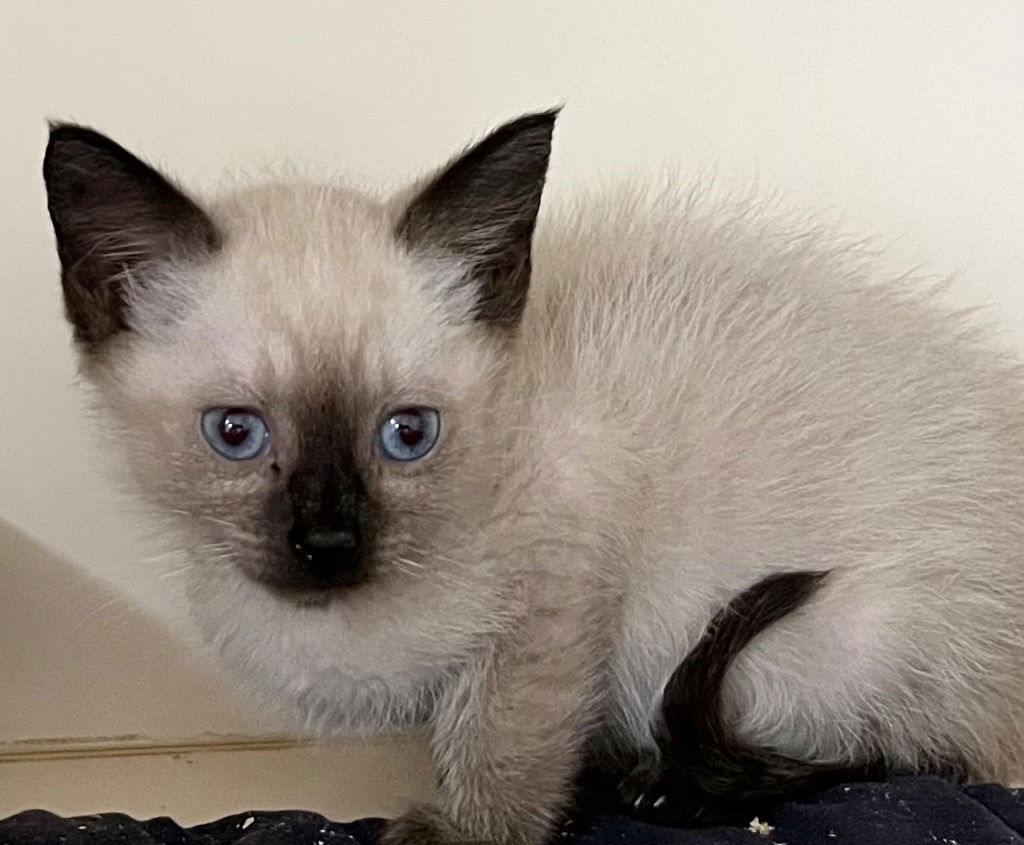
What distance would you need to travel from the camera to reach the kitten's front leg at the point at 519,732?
1055 mm

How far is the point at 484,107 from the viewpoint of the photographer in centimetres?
142

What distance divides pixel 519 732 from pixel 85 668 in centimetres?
63

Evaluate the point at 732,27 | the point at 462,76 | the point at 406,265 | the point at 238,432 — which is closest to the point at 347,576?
the point at 238,432

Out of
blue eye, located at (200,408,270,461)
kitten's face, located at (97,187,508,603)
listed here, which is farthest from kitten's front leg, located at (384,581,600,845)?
blue eye, located at (200,408,270,461)

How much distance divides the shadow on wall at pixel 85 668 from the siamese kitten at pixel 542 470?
357 mm

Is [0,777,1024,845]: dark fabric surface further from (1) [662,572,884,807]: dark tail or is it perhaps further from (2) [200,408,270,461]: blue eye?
(2) [200,408,270,461]: blue eye

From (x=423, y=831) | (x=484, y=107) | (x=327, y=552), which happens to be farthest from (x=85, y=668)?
(x=484, y=107)

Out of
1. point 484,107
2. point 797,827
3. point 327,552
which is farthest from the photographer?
point 484,107

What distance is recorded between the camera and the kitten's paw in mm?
1079

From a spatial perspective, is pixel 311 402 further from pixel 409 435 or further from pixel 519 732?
pixel 519 732

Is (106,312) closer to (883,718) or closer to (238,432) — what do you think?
(238,432)

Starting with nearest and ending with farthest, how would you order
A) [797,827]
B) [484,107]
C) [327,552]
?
[327,552] < [797,827] < [484,107]

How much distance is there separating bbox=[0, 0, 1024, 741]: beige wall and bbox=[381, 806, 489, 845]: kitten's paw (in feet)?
1.32

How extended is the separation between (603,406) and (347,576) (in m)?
0.28
